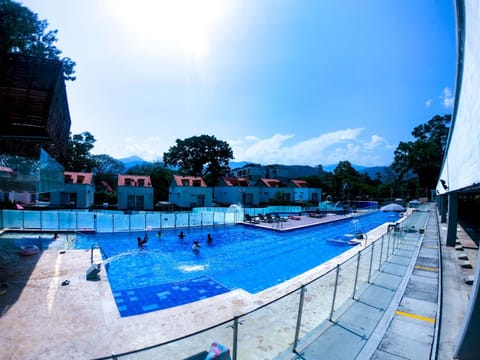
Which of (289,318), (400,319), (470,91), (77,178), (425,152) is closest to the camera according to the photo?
(289,318)

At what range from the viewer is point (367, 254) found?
7.25 m

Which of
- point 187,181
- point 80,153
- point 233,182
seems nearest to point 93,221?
point 187,181

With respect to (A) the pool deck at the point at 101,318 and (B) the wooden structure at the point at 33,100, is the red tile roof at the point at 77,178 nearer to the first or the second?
(B) the wooden structure at the point at 33,100

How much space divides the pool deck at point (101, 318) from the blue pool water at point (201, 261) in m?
1.75

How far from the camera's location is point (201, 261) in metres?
13.5

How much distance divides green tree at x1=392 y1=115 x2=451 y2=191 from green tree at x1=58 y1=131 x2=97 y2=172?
69493 mm

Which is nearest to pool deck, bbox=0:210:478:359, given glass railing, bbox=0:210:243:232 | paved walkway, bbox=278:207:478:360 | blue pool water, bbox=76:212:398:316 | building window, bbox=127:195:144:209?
paved walkway, bbox=278:207:478:360

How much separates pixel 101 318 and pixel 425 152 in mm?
63417

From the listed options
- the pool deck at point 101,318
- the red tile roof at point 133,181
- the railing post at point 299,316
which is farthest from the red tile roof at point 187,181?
the railing post at point 299,316

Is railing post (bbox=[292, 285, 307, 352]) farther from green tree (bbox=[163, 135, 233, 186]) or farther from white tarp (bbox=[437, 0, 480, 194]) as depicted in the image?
green tree (bbox=[163, 135, 233, 186])

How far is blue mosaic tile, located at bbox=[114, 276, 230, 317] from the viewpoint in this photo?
7.92m

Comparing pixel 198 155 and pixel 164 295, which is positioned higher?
pixel 198 155

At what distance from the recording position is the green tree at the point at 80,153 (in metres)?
43.0

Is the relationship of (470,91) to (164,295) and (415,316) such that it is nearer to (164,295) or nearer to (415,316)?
(415,316)
